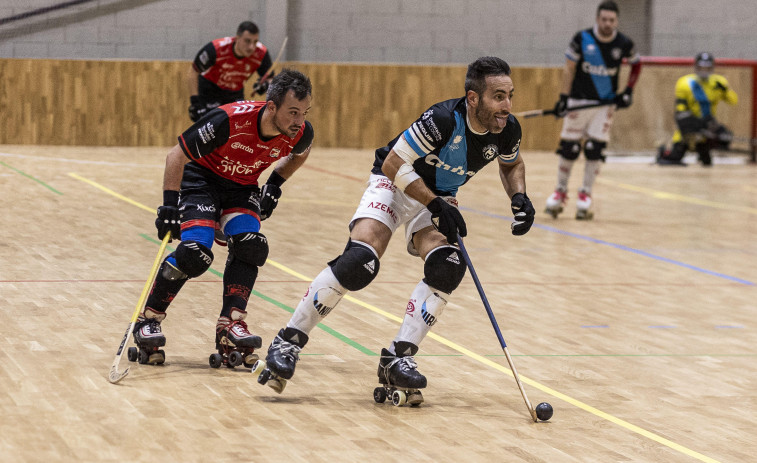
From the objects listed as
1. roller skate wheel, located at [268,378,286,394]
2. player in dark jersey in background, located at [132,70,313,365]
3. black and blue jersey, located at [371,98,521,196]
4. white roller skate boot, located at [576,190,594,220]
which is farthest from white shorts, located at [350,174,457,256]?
white roller skate boot, located at [576,190,594,220]

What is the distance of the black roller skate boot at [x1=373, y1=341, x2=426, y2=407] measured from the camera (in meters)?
5.06

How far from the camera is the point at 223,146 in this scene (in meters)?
5.69

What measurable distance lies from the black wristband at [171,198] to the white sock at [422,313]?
3.92 ft

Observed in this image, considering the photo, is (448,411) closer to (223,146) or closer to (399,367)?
(399,367)

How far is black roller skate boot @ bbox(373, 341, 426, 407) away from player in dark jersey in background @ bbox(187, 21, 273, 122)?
7250 mm

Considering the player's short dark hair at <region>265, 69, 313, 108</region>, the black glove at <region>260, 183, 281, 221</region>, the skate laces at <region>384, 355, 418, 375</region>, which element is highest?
the player's short dark hair at <region>265, 69, 313, 108</region>

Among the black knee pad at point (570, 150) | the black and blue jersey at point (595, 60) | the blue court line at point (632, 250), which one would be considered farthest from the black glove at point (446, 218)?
the black and blue jersey at point (595, 60)

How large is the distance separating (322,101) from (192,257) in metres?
12.7

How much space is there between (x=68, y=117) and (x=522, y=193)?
12.5 m

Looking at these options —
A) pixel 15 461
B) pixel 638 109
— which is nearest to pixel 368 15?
pixel 638 109

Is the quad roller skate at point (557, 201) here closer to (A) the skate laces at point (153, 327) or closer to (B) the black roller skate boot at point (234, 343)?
(B) the black roller skate boot at point (234, 343)

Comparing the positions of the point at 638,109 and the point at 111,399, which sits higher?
the point at 638,109

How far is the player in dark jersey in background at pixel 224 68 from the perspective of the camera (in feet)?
39.5

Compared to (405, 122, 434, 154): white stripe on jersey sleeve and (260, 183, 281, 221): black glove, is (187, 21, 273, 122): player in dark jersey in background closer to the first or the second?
(260, 183, 281, 221): black glove
